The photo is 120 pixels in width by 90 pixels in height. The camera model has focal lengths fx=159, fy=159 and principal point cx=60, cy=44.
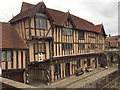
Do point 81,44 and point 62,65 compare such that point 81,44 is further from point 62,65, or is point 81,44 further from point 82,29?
point 62,65

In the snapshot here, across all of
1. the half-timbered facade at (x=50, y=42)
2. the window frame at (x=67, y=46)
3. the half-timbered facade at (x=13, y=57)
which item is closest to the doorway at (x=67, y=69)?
the half-timbered facade at (x=50, y=42)

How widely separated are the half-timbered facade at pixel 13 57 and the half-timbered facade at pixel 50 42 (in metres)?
0.75

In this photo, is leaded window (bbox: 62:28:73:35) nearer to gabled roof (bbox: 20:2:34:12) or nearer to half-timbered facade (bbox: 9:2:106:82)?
half-timbered facade (bbox: 9:2:106:82)

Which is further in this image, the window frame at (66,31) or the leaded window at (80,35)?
the leaded window at (80,35)

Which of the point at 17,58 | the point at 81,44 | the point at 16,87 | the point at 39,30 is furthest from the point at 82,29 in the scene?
the point at 16,87

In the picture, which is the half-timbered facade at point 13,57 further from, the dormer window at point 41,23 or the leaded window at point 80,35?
the leaded window at point 80,35

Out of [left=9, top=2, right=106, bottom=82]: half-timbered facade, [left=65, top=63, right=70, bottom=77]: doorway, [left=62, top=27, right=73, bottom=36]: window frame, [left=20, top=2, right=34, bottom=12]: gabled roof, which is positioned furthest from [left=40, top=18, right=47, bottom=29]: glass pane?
[left=65, top=63, right=70, bottom=77]: doorway

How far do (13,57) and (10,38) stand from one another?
214 cm

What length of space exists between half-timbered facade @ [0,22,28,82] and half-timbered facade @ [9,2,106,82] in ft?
2.45

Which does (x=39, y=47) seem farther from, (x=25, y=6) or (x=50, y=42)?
(x=25, y=6)

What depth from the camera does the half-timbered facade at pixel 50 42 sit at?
48.0 ft

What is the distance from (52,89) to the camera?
2.52m

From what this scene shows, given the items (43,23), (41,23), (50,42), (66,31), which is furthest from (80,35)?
(41,23)

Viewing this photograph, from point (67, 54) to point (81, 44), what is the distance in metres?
3.80
